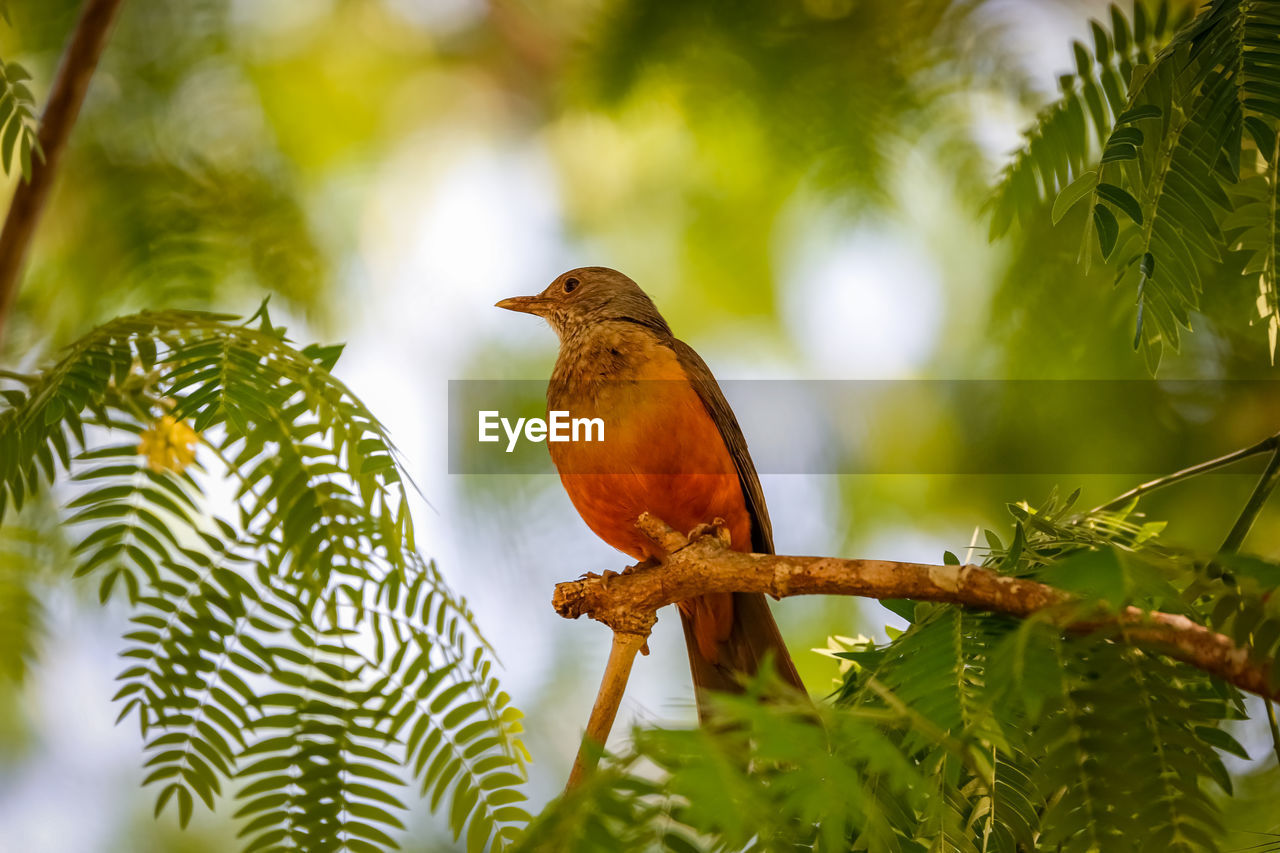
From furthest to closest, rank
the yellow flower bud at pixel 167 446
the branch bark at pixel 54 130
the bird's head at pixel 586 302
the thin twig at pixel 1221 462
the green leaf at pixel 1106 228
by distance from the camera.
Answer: the bird's head at pixel 586 302 → the branch bark at pixel 54 130 → the yellow flower bud at pixel 167 446 → the thin twig at pixel 1221 462 → the green leaf at pixel 1106 228

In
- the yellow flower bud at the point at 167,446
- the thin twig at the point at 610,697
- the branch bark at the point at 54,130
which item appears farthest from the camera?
the branch bark at the point at 54,130

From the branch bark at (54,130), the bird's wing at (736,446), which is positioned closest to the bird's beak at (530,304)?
the bird's wing at (736,446)

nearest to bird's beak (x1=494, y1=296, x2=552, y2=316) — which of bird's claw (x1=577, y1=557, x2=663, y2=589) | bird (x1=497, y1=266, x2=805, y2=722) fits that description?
bird (x1=497, y1=266, x2=805, y2=722)

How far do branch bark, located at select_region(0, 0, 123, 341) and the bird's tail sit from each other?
1.83 metres

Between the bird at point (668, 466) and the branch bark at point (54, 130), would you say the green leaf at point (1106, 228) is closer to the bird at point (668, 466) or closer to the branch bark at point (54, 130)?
the bird at point (668, 466)

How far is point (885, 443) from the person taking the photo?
14.4 feet

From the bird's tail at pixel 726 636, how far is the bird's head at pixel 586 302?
1.00m

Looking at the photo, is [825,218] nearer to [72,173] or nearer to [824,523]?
[824,523]

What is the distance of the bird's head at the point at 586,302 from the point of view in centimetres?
340

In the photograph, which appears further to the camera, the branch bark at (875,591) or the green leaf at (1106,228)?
the green leaf at (1106,228)

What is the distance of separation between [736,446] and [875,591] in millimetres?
1481

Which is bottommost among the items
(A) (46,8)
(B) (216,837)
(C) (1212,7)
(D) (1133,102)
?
(B) (216,837)

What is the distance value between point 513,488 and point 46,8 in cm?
245

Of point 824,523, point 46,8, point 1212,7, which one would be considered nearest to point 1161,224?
point 1212,7
